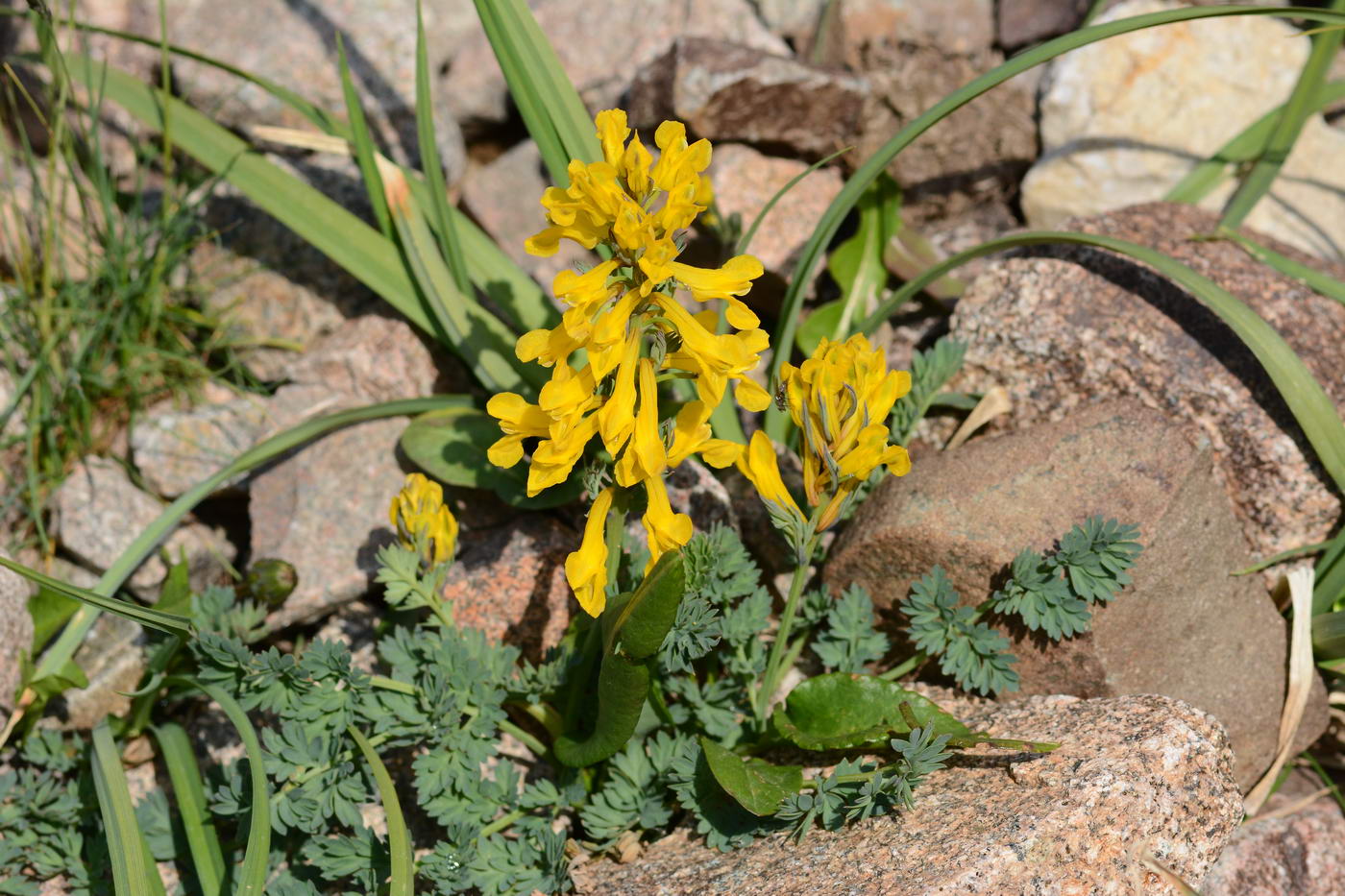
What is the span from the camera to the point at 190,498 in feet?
8.94

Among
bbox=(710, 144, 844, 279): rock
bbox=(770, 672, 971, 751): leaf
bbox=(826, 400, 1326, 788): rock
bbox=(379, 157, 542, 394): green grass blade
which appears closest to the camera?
bbox=(770, 672, 971, 751): leaf

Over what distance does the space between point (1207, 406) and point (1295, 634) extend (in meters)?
0.61

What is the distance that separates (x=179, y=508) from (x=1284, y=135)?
348 centimetres

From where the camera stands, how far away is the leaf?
214 centimetres

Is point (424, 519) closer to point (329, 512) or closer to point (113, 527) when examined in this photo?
point (329, 512)

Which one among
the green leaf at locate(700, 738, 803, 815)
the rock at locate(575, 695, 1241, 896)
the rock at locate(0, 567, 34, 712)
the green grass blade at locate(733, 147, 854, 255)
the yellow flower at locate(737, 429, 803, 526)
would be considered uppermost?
the green grass blade at locate(733, 147, 854, 255)

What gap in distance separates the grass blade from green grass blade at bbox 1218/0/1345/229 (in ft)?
8.31

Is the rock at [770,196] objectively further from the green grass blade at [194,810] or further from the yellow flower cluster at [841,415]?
the green grass blade at [194,810]

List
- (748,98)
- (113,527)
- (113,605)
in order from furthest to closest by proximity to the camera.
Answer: (748,98)
(113,527)
(113,605)

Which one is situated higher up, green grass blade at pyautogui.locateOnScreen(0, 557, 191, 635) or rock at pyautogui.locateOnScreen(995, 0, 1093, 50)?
rock at pyautogui.locateOnScreen(995, 0, 1093, 50)

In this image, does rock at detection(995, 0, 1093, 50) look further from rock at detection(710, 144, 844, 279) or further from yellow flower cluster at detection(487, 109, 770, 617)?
yellow flower cluster at detection(487, 109, 770, 617)

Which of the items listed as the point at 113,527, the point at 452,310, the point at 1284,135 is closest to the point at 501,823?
the point at 452,310

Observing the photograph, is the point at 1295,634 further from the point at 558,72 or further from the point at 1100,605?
the point at 558,72

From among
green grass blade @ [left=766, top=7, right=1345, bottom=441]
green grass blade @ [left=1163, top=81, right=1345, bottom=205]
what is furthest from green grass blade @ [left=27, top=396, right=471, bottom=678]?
green grass blade @ [left=1163, top=81, right=1345, bottom=205]
